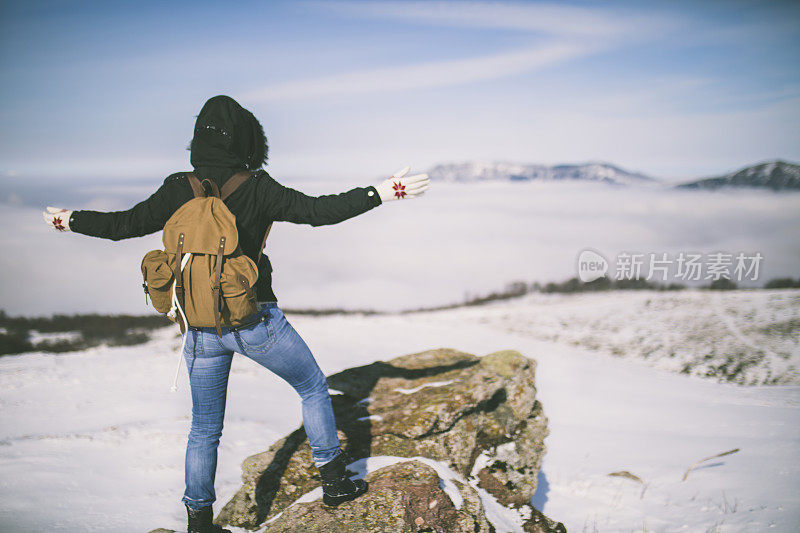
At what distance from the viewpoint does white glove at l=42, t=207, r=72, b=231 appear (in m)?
3.36

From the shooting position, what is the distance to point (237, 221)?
307cm

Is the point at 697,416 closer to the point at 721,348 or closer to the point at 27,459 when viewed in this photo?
the point at 721,348

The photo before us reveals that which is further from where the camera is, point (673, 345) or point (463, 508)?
point (673, 345)

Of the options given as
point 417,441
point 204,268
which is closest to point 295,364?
point 204,268

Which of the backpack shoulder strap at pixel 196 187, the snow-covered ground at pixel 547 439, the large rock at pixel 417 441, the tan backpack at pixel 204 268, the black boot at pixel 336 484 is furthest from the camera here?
the snow-covered ground at pixel 547 439

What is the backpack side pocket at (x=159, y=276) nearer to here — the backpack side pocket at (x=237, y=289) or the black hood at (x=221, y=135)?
the backpack side pocket at (x=237, y=289)

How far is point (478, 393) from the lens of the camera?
5363 mm

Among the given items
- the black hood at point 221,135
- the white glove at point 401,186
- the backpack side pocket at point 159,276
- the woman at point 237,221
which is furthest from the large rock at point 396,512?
the black hood at point 221,135

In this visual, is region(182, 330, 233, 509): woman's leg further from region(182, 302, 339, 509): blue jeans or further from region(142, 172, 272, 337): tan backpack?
region(142, 172, 272, 337): tan backpack

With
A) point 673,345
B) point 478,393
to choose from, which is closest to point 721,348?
point 673,345

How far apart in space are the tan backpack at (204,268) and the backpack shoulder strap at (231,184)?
7 centimetres

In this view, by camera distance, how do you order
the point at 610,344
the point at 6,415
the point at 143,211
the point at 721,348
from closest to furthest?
the point at 143,211 < the point at 6,415 < the point at 721,348 < the point at 610,344

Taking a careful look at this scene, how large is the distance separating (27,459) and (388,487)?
4.77m

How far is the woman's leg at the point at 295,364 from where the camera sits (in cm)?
312
